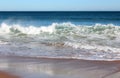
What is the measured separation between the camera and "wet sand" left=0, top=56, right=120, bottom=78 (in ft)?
A: 17.8

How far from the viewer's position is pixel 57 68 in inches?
237

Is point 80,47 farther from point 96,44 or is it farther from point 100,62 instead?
point 100,62

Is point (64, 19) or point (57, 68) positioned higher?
point (57, 68)

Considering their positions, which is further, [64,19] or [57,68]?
[64,19]

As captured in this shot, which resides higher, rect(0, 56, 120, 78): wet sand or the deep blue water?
rect(0, 56, 120, 78): wet sand

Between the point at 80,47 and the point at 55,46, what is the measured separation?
833 millimetres

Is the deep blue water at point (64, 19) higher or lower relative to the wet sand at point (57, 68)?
lower

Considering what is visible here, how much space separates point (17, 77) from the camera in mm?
5258

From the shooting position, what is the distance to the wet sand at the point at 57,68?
17.8 feet

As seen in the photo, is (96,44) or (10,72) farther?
(96,44)

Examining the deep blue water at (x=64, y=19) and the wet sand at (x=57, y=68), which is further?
the deep blue water at (x=64, y=19)

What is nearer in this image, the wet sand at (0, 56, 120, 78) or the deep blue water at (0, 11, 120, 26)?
the wet sand at (0, 56, 120, 78)

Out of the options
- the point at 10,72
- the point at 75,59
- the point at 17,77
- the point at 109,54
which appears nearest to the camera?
the point at 17,77

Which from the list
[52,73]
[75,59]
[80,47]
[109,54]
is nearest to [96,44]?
[80,47]
